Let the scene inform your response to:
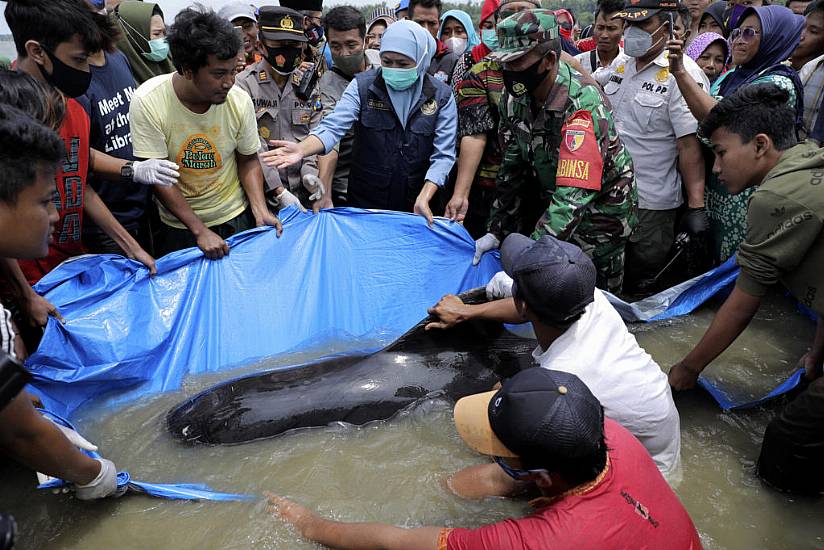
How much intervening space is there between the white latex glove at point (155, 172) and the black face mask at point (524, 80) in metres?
1.75

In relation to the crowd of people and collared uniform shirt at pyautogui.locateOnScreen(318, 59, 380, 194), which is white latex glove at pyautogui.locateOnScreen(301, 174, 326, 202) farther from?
collared uniform shirt at pyautogui.locateOnScreen(318, 59, 380, 194)

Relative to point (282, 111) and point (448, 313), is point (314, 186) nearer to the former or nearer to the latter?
point (282, 111)

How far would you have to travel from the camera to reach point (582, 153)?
9.18ft

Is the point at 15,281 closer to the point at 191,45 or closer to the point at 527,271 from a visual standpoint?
the point at 191,45

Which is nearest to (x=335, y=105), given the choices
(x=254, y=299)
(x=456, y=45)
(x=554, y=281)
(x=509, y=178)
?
(x=509, y=178)

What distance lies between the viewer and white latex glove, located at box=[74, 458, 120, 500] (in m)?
1.95

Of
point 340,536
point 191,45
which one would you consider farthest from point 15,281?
point 340,536

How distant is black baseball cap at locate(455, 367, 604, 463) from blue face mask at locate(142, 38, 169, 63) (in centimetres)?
401

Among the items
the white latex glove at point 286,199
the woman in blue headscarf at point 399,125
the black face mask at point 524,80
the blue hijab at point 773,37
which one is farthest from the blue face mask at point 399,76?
the blue hijab at point 773,37

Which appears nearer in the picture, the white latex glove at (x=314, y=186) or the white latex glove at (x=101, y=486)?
the white latex glove at (x=101, y=486)

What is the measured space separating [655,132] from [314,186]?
2354mm

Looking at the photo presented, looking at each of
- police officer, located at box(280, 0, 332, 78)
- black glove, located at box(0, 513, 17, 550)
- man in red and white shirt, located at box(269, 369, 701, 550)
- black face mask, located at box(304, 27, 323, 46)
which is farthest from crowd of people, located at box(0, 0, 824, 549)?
black face mask, located at box(304, 27, 323, 46)

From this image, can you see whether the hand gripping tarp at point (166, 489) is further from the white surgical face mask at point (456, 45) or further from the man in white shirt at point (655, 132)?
the white surgical face mask at point (456, 45)

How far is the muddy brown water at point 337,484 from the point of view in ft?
6.75
